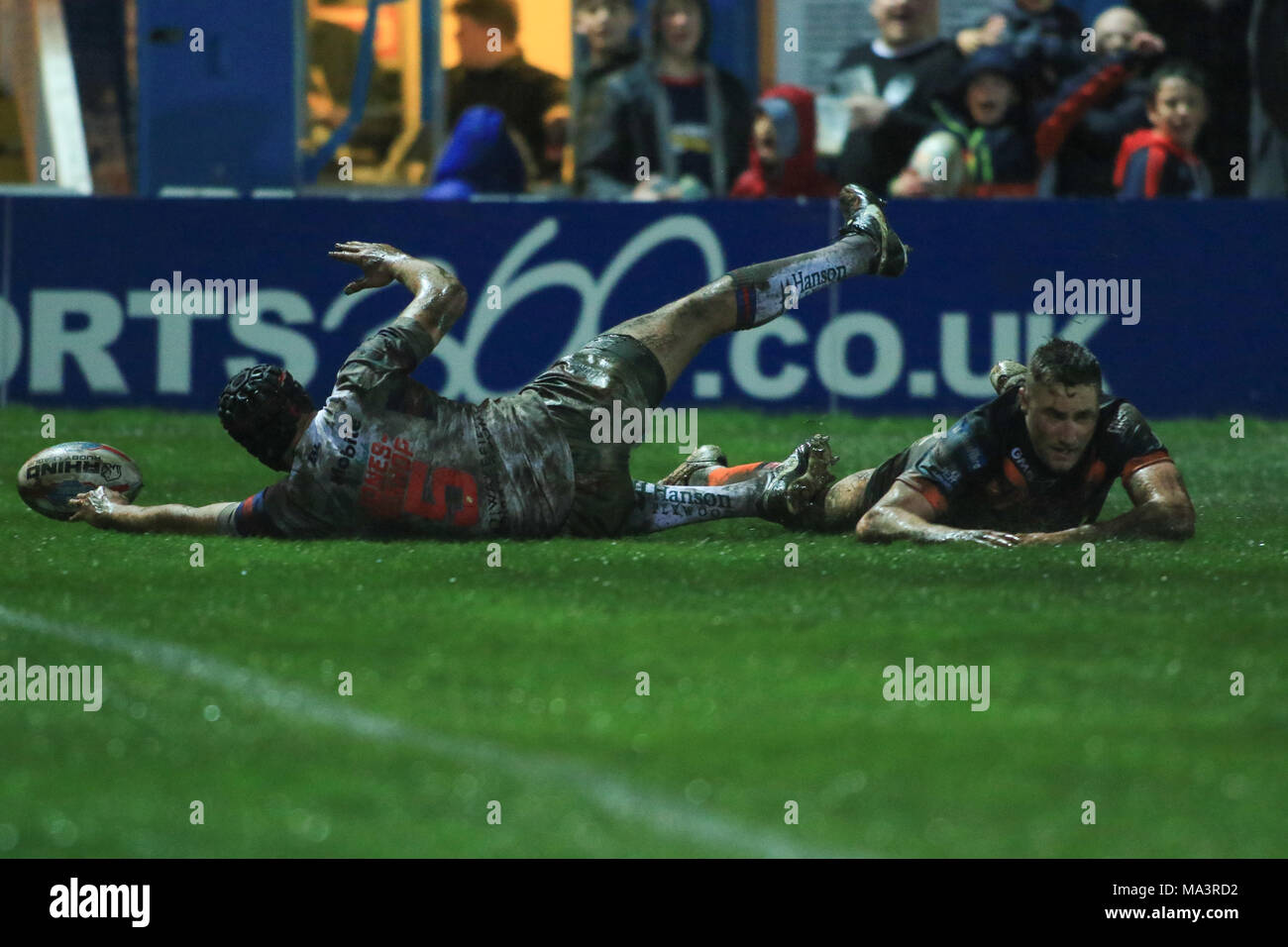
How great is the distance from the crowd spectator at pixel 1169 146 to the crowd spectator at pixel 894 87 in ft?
4.84

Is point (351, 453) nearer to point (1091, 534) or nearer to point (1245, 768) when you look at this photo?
point (1091, 534)

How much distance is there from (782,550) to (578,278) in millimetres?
6313

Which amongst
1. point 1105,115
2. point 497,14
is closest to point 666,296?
point 497,14

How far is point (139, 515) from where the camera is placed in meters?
9.42

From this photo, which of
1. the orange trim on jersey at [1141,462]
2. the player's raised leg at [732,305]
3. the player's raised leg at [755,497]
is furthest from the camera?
the player's raised leg at [755,497]

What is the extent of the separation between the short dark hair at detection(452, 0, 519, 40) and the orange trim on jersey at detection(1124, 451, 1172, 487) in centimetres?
887

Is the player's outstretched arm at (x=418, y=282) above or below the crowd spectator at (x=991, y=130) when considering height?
below

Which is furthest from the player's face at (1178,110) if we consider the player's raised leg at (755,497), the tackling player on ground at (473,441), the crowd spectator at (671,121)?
the player's raised leg at (755,497)

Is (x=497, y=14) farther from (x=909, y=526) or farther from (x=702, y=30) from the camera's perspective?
(x=909, y=526)

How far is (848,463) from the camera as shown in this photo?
12141 mm

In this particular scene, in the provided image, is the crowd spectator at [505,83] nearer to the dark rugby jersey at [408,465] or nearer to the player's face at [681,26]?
the player's face at [681,26]

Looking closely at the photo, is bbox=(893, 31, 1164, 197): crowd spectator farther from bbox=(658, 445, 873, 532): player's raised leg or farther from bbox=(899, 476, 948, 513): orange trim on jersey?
bbox=(899, 476, 948, 513): orange trim on jersey

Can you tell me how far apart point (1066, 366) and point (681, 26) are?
732 centimetres

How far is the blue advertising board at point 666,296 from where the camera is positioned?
1478 cm
